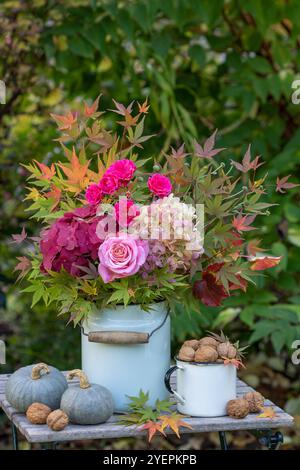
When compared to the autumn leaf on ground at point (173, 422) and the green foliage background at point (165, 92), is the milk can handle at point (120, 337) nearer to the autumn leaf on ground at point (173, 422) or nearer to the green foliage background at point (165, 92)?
the autumn leaf on ground at point (173, 422)

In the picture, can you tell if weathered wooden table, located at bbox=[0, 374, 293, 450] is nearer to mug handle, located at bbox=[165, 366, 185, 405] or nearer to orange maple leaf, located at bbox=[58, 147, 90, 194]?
mug handle, located at bbox=[165, 366, 185, 405]

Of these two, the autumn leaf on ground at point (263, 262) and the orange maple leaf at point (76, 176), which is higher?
the orange maple leaf at point (76, 176)

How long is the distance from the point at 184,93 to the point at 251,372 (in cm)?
109

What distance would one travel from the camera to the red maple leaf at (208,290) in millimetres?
1811

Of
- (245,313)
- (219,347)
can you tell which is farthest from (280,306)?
(219,347)

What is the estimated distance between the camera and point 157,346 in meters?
1.77

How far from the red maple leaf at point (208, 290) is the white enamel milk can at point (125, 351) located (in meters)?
0.08

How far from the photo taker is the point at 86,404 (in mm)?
1658

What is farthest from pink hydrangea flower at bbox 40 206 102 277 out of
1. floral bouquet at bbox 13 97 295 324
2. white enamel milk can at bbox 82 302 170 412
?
white enamel milk can at bbox 82 302 170 412

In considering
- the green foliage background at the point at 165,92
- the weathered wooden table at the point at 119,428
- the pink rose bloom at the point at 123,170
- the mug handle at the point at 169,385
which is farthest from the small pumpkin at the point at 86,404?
the green foliage background at the point at 165,92

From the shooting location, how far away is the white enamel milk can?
5.70 ft

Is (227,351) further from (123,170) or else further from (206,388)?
(123,170)

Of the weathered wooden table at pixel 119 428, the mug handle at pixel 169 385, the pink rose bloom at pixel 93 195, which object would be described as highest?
the pink rose bloom at pixel 93 195

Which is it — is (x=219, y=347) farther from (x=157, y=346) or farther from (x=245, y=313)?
(x=245, y=313)
